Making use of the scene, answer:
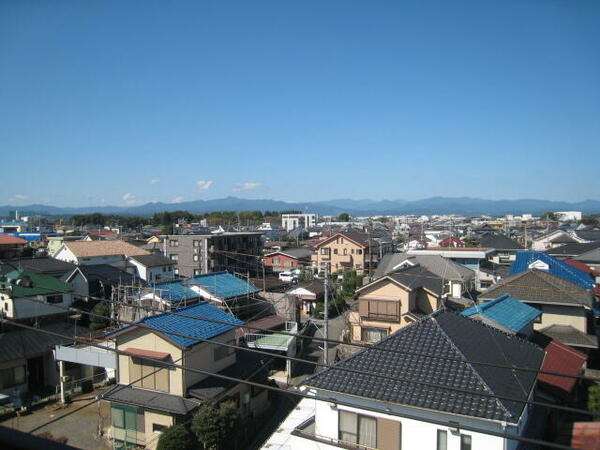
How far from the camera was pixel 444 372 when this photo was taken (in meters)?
5.93

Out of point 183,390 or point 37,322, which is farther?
point 37,322

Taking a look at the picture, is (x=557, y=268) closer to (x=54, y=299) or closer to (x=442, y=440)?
(x=442, y=440)

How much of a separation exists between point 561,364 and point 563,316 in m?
Answer: 3.82

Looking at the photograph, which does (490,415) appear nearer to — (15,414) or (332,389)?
(332,389)

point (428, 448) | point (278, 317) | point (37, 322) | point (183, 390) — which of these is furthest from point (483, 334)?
point (37, 322)

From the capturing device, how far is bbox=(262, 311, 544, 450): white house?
5250 mm

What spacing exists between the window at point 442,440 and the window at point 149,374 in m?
5.86

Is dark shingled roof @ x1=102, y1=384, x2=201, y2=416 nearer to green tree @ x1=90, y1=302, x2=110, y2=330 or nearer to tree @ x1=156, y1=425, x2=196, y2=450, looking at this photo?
tree @ x1=156, y1=425, x2=196, y2=450

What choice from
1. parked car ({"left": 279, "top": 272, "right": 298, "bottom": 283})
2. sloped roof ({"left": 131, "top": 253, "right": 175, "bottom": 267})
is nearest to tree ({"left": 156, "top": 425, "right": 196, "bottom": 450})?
sloped roof ({"left": 131, "top": 253, "right": 175, "bottom": 267})

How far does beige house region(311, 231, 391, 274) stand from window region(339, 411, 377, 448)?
23.9m

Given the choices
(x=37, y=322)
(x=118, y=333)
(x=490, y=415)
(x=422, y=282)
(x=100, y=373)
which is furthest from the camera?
(x=422, y=282)

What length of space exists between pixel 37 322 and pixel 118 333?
7.51m

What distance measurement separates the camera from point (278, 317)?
16609mm

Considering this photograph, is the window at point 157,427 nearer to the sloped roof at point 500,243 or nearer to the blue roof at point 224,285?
the blue roof at point 224,285
